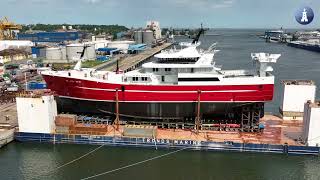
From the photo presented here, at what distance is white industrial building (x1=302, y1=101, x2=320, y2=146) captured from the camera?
67.3ft

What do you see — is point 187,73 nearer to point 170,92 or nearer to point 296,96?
point 170,92

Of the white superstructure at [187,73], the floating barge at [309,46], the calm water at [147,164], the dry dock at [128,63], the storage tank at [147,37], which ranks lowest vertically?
the calm water at [147,164]

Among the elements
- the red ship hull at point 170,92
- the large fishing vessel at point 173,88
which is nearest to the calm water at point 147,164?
the large fishing vessel at point 173,88

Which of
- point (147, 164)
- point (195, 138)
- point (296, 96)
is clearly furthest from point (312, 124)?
point (147, 164)

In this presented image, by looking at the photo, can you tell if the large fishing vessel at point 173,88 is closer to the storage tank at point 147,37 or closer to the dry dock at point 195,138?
the dry dock at point 195,138

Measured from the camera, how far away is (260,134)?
2353 cm

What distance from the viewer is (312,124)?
20688mm

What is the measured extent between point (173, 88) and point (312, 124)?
366 inches

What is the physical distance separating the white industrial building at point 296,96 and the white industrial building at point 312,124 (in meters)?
3.96

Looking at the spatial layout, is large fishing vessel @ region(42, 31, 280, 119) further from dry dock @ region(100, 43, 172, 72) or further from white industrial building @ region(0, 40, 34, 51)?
white industrial building @ region(0, 40, 34, 51)

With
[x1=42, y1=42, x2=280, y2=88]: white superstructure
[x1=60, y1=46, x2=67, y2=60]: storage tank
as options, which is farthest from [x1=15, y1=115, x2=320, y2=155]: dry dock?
[x1=60, y1=46, x2=67, y2=60]: storage tank

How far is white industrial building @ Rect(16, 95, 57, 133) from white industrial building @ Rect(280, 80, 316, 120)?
A: 16874 mm

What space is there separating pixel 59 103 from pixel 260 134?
15389 millimetres

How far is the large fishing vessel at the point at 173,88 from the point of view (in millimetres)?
24172
